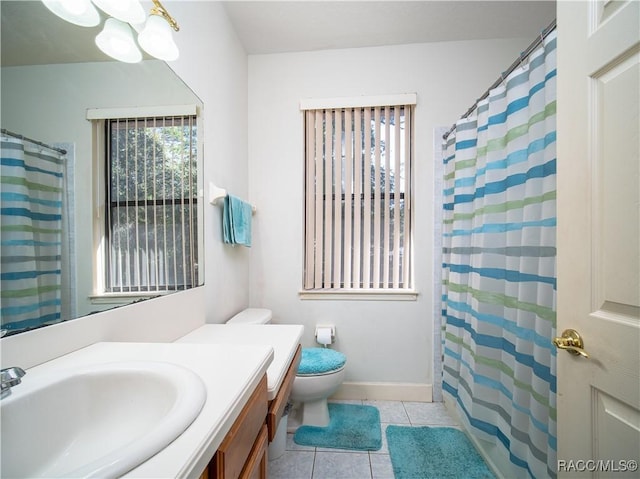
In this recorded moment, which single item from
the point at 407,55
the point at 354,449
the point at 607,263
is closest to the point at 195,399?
the point at 607,263

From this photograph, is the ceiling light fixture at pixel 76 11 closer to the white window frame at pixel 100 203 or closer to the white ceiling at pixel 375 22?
the white window frame at pixel 100 203

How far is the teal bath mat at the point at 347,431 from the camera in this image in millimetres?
1449

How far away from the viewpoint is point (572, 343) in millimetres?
Answer: 656

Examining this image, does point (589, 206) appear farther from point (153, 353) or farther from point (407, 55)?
point (407, 55)

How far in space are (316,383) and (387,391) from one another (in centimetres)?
70

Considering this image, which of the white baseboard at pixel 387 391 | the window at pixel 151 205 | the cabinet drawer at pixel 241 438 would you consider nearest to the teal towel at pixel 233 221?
the window at pixel 151 205

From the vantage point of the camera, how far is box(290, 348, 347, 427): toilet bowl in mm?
1487

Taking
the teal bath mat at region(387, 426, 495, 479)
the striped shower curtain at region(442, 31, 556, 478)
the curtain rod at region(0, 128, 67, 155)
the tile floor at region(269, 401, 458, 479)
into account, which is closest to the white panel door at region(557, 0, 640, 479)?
the striped shower curtain at region(442, 31, 556, 478)

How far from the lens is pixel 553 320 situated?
35.9 inches

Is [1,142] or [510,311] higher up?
[1,142]

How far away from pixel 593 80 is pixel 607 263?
435mm

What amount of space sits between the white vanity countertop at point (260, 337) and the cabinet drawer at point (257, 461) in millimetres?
159

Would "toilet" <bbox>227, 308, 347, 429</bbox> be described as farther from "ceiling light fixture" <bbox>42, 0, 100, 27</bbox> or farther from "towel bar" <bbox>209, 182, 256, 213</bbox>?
"ceiling light fixture" <bbox>42, 0, 100, 27</bbox>

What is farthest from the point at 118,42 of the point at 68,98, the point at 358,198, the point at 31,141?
the point at 358,198
